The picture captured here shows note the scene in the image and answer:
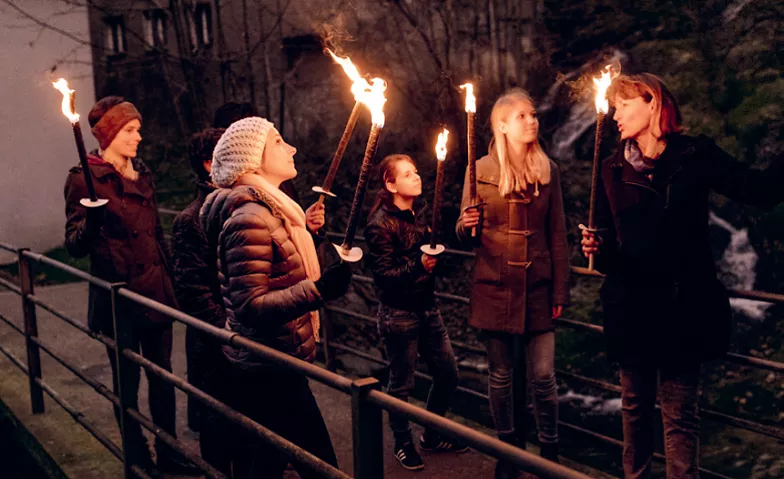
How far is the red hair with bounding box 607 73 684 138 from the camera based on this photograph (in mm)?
3539

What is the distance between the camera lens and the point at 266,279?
3.21 metres

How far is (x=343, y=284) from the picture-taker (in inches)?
122

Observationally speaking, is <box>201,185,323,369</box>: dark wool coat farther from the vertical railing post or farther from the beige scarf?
the vertical railing post

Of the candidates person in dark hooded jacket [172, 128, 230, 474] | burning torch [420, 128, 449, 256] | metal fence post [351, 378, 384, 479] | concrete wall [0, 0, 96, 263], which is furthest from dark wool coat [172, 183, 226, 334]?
concrete wall [0, 0, 96, 263]

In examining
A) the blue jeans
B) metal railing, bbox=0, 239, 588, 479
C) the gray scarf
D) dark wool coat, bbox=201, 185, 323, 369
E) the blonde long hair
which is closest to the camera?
metal railing, bbox=0, 239, 588, 479

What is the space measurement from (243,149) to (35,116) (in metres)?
9.96

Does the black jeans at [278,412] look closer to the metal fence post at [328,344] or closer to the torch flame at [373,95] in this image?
the torch flame at [373,95]

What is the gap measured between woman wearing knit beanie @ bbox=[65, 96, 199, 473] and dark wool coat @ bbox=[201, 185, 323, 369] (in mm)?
1499

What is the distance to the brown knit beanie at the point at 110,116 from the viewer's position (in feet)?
15.1

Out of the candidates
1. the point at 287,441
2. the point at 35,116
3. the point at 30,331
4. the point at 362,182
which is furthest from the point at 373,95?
the point at 35,116

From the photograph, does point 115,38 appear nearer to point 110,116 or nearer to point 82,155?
point 110,116

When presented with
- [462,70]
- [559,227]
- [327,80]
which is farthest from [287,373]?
[327,80]

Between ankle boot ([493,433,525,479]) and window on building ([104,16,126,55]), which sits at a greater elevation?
window on building ([104,16,126,55])

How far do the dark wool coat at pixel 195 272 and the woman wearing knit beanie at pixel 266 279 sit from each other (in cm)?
64
